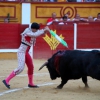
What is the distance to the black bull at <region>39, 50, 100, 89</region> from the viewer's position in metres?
Result: 7.18

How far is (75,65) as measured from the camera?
294 inches

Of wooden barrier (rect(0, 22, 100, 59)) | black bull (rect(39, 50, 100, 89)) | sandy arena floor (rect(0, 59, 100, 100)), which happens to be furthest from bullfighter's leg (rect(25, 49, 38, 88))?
wooden barrier (rect(0, 22, 100, 59))

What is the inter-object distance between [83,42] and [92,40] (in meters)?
0.28

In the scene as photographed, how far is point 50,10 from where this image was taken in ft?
52.3

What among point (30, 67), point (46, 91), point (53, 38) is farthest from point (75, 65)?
point (53, 38)

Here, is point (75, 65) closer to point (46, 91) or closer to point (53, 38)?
point (46, 91)

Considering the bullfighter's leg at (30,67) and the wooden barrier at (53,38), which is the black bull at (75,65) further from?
the wooden barrier at (53,38)

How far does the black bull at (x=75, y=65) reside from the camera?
7180 millimetres

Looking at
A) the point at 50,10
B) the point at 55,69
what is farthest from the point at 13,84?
the point at 50,10

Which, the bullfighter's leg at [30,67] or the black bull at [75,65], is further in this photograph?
the bullfighter's leg at [30,67]

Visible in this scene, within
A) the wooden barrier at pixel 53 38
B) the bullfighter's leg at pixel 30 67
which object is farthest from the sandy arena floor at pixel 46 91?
the wooden barrier at pixel 53 38

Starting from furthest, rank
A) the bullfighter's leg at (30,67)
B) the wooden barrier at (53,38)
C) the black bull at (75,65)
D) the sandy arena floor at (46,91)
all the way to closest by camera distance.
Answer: the wooden barrier at (53,38)
the bullfighter's leg at (30,67)
the black bull at (75,65)
the sandy arena floor at (46,91)

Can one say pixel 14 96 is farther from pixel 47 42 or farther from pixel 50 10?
pixel 50 10

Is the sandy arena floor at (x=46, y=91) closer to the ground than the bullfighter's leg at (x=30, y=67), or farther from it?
closer to the ground
